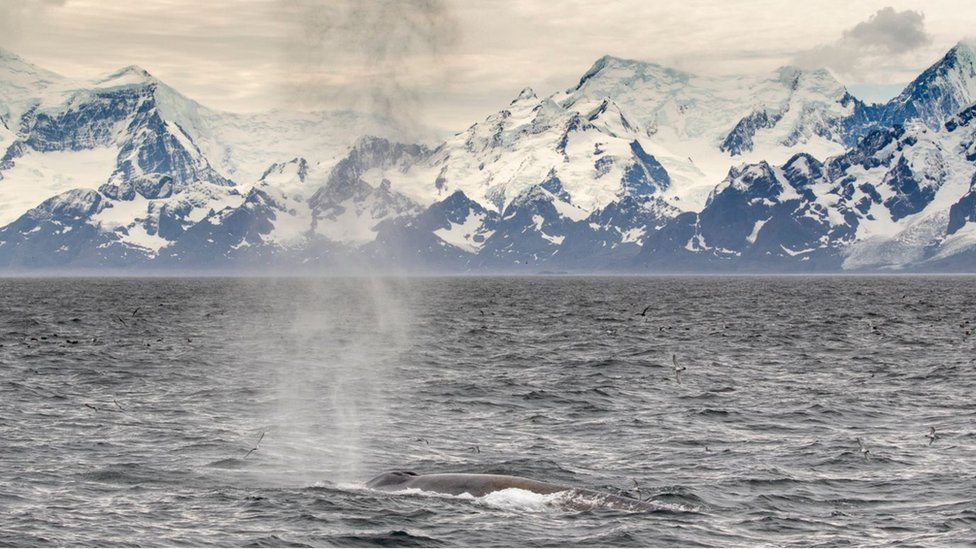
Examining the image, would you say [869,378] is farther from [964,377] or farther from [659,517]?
[659,517]

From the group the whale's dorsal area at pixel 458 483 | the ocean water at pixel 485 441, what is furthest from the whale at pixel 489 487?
the ocean water at pixel 485 441

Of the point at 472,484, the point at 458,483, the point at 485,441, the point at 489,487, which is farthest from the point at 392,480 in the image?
the point at 485,441

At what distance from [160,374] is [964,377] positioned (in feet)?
151

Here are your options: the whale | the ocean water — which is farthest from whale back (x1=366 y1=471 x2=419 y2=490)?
the ocean water

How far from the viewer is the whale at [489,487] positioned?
118ft

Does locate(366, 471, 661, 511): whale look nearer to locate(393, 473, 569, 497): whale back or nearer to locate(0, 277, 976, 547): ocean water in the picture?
locate(393, 473, 569, 497): whale back

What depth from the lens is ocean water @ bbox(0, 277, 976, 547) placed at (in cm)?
3366

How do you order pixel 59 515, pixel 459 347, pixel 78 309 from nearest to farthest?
1. pixel 59 515
2. pixel 459 347
3. pixel 78 309

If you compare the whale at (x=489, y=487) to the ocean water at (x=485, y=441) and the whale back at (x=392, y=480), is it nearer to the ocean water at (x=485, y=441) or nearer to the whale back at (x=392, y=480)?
the whale back at (x=392, y=480)

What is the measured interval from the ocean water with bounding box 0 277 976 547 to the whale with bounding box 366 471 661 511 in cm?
57

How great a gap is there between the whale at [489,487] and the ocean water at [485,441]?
0.57 m

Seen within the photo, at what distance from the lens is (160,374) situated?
241 feet

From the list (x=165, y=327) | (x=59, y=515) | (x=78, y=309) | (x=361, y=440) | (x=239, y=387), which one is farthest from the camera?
(x=78, y=309)

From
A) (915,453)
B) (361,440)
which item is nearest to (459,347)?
(361,440)
